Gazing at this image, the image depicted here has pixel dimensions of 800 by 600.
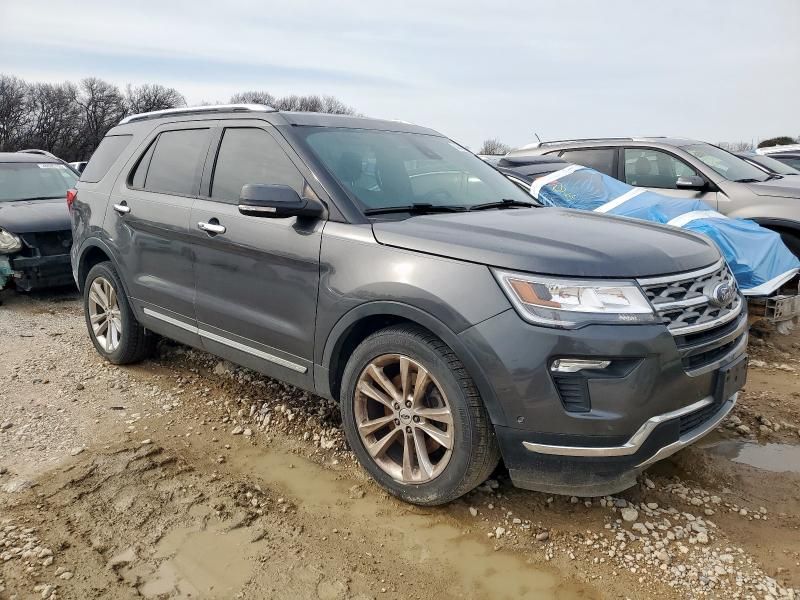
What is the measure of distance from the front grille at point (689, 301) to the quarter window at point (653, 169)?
4.28 m

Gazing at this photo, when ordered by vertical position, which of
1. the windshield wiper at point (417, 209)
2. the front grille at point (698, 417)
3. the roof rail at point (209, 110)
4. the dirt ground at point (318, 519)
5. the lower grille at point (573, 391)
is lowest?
the dirt ground at point (318, 519)

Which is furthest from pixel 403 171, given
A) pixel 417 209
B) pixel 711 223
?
pixel 711 223

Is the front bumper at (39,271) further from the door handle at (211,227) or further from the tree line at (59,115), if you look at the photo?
the tree line at (59,115)

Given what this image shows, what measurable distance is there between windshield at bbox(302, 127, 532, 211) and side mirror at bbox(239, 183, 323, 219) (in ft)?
0.90

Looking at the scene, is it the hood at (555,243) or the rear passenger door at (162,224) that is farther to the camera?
the rear passenger door at (162,224)

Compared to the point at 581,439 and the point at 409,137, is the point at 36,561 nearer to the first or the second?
the point at 581,439

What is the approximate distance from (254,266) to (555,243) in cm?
165

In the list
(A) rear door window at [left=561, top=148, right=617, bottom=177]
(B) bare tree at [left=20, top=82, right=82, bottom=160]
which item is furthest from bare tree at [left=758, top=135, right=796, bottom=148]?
(B) bare tree at [left=20, top=82, right=82, bottom=160]

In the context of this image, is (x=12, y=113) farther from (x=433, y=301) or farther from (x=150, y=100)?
(x=433, y=301)

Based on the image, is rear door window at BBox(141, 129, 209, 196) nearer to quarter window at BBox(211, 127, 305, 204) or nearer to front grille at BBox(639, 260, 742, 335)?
quarter window at BBox(211, 127, 305, 204)

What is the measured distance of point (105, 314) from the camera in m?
5.00

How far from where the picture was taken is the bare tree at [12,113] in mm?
51812

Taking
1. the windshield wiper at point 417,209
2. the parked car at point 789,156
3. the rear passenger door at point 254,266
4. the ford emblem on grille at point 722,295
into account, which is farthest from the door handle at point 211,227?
the parked car at point 789,156

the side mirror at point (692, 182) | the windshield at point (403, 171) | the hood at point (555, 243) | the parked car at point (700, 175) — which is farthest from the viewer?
the side mirror at point (692, 182)
